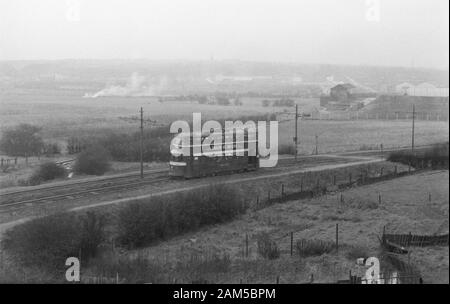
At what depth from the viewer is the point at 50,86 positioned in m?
56.7

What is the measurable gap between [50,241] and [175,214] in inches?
154

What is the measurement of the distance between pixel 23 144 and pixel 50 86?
3087 centimetres

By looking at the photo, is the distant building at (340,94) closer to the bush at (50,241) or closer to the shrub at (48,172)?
the shrub at (48,172)

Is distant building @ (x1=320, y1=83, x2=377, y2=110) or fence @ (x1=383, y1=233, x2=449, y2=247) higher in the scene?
distant building @ (x1=320, y1=83, x2=377, y2=110)

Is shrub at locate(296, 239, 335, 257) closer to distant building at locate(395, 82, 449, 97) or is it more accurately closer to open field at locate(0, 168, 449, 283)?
open field at locate(0, 168, 449, 283)

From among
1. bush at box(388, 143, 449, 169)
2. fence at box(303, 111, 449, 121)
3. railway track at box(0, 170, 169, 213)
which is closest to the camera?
railway track at box(0, 170, 169, 213)

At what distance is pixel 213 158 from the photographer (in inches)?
838

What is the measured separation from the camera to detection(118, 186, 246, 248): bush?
14430mm

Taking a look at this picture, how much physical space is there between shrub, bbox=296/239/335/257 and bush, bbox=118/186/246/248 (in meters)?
3.20

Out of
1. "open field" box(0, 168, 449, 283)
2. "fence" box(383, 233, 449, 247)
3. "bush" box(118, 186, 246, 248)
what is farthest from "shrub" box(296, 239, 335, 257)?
"bush" box(118, 186, 246, 248)

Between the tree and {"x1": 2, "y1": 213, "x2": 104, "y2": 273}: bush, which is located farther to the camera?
the tree
